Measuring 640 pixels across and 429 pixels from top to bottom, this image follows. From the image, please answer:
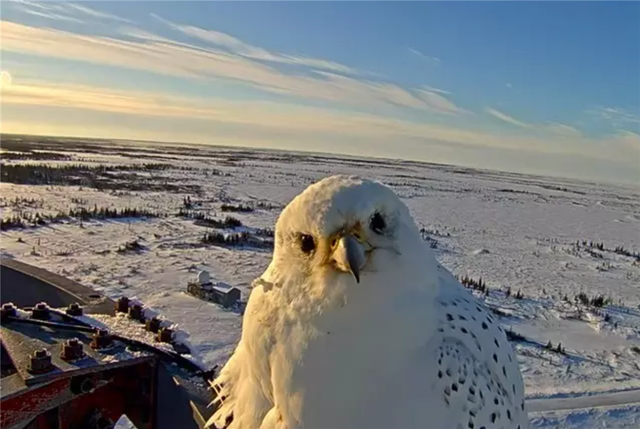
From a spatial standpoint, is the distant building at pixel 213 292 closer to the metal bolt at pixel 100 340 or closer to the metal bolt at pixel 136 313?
the metal bolt at pixel 136 313

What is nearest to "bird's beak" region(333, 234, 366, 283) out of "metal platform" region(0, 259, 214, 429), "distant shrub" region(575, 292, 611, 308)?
"metal platform" region(0, 259, 214, 429)

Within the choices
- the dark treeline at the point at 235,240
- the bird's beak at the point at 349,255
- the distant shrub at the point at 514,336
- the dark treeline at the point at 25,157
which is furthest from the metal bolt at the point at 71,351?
the dark treeline at the point at 25,157

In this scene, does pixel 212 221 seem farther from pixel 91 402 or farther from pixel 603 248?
pixel 91 402

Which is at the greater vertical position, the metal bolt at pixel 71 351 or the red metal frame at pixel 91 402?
the metal bolt at pixel 71 351

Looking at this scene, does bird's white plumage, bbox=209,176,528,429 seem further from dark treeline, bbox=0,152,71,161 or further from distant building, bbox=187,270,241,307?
dark treeline, bbox=0,152,71,161

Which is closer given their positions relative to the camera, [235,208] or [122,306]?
[122,306]

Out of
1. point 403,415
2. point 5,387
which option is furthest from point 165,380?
point 403,415

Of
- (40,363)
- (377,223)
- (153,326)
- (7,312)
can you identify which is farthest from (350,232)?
(7,312)
